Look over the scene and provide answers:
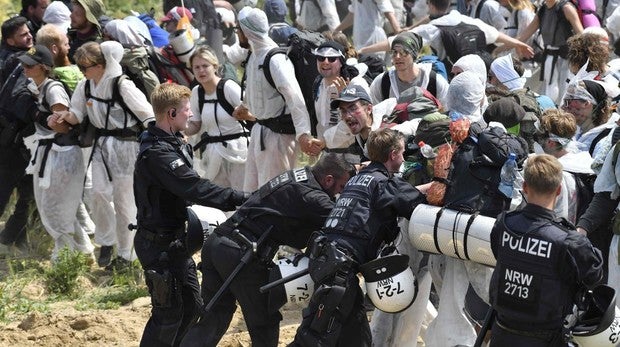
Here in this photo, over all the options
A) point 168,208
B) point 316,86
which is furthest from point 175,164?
point 316,86

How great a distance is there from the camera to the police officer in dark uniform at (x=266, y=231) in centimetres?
788

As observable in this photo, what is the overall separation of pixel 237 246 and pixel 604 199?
2319 mm

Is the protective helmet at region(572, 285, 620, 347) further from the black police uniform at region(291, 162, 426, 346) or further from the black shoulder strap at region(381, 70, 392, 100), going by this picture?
the black shoulder strap at region(381, 70, 392, 100)

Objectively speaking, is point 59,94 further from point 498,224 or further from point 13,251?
point 498,224

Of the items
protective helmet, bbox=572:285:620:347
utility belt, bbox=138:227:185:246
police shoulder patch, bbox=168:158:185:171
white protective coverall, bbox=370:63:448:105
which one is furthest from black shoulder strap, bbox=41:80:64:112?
protective helmet, bbox=572:285:620:347

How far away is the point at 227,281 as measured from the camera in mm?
7930

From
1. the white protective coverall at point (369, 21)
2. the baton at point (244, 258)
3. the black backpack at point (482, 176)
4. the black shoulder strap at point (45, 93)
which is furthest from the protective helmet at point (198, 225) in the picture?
the white protective coverall at point (369, 21)

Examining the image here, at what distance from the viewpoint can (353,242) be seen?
7.57m

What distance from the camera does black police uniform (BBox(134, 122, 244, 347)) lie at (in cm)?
829

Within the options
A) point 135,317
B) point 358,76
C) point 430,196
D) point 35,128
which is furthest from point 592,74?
point 35,128

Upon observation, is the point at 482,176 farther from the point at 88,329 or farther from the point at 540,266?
the point at 88,329

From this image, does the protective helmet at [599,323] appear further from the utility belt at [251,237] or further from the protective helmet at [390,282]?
the utility belt at [251,237]

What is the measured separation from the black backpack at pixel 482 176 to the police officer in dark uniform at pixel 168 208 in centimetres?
150

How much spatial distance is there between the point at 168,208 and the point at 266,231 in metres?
0.93
